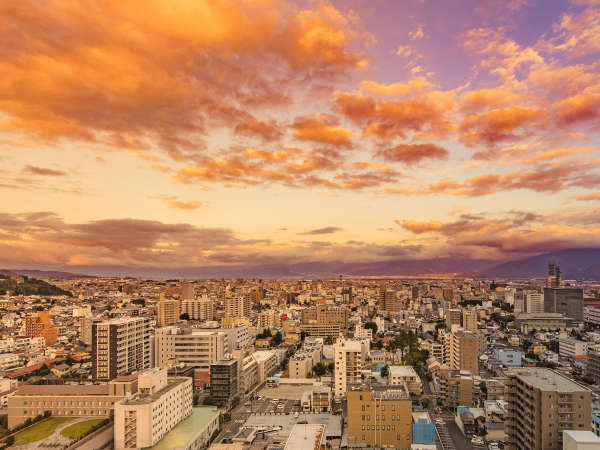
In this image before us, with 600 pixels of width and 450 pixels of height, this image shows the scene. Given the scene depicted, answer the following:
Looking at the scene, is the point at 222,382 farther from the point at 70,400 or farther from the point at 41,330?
the point at 41,330

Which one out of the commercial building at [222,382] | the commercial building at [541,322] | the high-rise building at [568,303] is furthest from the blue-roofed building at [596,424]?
the high-rise building at [568,303]

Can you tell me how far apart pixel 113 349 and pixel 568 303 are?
5039cm

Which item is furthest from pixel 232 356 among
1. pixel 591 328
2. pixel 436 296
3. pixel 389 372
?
pixel 436 296

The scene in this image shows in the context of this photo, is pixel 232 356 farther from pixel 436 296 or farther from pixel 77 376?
pixel 436 296

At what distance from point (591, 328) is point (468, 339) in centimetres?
2764

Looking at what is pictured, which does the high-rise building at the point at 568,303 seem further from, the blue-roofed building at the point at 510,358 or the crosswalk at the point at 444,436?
the crosswalk at the point at 444,436

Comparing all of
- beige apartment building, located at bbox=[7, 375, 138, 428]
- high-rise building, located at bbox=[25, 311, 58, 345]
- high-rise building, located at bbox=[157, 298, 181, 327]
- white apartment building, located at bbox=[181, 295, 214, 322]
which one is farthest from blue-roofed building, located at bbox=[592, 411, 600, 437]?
Result: white apartment building, located at bbox=[181, 295, 214, 322]

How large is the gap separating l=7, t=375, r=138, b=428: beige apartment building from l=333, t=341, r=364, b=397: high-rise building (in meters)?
9.37

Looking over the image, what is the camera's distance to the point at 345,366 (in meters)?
22.6

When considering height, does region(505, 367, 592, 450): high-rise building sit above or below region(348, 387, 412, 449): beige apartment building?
above

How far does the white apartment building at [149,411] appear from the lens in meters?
14.3

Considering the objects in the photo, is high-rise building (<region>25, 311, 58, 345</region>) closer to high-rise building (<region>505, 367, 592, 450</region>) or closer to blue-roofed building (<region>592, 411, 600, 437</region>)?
high-rise building (<region>505, 367, 592, 450</region>)

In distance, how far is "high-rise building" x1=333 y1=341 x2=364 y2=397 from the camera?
22406 mm

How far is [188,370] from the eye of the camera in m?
24.1
